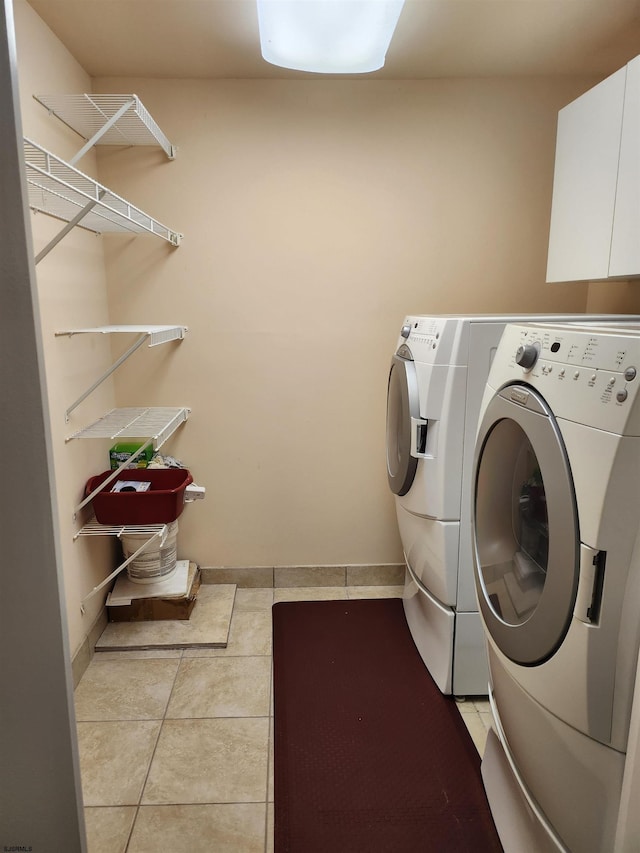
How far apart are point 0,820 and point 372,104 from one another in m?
2.52

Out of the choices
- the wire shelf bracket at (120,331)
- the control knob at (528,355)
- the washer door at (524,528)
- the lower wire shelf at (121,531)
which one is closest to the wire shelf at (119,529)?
the lower wire shelf at (121,531)

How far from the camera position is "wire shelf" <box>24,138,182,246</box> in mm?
1415

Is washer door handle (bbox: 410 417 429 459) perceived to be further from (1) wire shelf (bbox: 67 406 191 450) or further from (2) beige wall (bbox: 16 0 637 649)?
(1) wire shelf (bbox: 67 406 191 450)

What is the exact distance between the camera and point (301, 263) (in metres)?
2.48

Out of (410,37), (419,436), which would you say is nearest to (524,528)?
(419,436)

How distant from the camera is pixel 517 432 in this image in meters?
1.29

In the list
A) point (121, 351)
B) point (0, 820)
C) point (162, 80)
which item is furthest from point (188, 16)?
point (0, 820)

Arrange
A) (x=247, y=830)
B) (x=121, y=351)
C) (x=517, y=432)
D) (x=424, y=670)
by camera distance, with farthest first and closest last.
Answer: (x=121, y=351) → (x=424, y=670) → (x=247, y=830) → (x=517, y=432)

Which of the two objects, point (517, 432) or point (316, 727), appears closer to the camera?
point (517, 432)

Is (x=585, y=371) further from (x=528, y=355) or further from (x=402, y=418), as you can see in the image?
(x=402, y=418)

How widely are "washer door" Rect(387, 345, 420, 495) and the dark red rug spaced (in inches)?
25.9

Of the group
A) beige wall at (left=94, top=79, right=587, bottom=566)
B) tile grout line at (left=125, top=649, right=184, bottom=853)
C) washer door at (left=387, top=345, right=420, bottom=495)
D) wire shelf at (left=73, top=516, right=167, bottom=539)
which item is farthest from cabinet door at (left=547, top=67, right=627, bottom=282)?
tile grout line at (left=125, top=649, right=184, bottom=853)

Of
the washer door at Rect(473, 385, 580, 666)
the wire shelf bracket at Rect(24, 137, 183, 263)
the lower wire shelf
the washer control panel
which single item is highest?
the wire shelf bracket at Rect(24, 137, 183, 263)

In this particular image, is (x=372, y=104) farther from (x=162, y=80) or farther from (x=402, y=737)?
(x=402, y=737)
